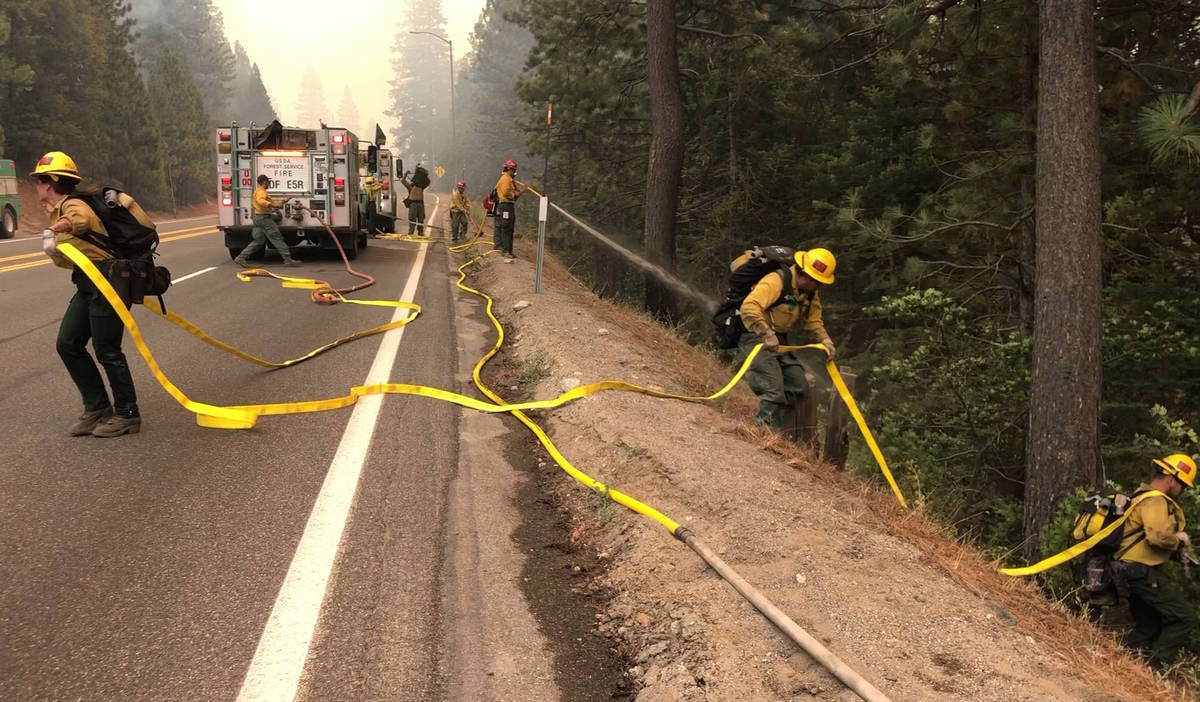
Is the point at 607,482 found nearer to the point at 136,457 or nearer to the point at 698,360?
the point at 136,457

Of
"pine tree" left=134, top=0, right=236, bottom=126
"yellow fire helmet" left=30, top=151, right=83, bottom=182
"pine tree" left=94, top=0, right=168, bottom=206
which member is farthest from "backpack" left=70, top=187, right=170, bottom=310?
"pine tree" left=134, top=0, right=236, bottom=126

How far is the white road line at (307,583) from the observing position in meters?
2.73

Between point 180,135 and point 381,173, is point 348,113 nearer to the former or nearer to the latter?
point 180,135

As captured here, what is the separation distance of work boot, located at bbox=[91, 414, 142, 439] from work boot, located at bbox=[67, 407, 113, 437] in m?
0.04

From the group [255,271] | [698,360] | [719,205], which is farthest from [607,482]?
[719,205]

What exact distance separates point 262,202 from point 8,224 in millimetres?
15621

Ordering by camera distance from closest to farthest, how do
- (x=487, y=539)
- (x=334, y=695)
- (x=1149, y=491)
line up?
(x=334, y=695), (x=487, y=539), (x=1149, y=491)

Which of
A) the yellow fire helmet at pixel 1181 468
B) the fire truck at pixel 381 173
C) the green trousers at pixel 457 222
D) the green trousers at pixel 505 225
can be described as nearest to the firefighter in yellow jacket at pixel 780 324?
the yellow fire helmet at pixel 1181 468

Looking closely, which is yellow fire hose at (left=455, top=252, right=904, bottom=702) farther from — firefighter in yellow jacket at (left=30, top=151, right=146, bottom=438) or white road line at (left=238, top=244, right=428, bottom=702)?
firefighter in yellow jacket at (left=30, top=151, right=146, bottom=438)

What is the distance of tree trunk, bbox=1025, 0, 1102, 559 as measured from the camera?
6125 millimetres

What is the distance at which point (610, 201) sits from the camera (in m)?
18.4

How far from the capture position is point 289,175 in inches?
576

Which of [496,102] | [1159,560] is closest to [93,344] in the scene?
[1159,560]

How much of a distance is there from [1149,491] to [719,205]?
1178 centimetres
